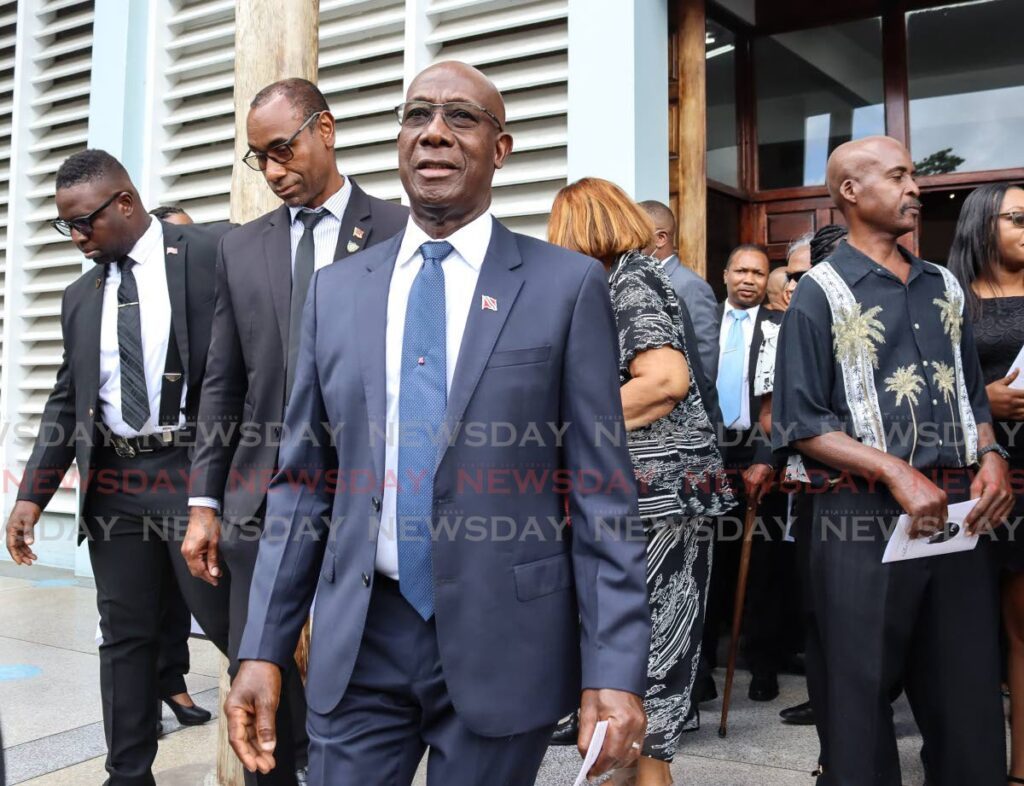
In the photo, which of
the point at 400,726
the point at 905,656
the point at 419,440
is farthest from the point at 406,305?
the point at 905,656

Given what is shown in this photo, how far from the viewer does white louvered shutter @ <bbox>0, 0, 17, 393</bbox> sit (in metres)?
9.70

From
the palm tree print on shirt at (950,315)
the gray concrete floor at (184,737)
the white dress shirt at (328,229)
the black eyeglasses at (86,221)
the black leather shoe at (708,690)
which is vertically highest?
the black eyeglasses at (86,221)

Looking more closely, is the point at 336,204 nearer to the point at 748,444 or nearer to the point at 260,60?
the point at 260,60

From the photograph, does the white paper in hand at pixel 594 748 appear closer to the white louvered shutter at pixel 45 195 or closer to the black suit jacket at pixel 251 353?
the black suit jacket at pixel 251 353

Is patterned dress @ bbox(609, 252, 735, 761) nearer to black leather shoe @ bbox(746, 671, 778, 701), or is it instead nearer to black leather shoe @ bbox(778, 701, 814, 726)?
black leather shoe @ bbox(778, 701, 814, 726)

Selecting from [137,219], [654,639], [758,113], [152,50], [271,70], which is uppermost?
[152,50]

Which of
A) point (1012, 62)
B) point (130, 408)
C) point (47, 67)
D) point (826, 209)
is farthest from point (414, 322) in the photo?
point (47, 67)

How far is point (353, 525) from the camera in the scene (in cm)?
208

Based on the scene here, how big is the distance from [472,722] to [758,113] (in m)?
6.96

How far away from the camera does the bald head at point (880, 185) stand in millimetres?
3244

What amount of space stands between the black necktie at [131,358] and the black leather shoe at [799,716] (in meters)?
3.31

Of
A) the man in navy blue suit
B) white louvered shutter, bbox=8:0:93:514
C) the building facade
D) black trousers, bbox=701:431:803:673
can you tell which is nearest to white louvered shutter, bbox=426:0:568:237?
the building facade

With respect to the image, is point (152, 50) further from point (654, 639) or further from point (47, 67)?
point (654, 639)

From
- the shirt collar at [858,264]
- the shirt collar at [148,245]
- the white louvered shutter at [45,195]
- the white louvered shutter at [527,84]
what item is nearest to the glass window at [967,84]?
the white louvered shutter at [527,84]
